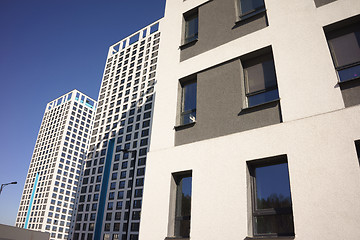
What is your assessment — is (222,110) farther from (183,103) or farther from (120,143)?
(120,143)

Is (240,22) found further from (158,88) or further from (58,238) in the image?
(58,238)

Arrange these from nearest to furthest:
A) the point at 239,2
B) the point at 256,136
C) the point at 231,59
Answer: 1. the point at 256,136
2. the point at 231,59
3. the point at 239,2

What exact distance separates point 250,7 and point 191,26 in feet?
7.47

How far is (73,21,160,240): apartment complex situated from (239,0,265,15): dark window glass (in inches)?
2355

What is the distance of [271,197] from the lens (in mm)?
5566

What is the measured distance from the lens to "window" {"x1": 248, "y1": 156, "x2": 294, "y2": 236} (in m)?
5.20

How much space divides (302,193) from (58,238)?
11833cm

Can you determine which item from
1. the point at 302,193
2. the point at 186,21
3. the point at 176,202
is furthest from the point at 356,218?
the point at 186,21

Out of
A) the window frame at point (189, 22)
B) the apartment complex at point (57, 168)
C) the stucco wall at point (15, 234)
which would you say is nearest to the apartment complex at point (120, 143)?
the apartment complex at point (57, 168)

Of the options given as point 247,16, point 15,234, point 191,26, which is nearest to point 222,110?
point 247,16

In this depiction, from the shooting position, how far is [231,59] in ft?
24.5

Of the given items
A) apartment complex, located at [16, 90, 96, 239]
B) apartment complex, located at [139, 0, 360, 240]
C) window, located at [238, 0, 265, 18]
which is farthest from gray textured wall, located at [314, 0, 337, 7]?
apartment complex, located at [16, 90, 96, 239]

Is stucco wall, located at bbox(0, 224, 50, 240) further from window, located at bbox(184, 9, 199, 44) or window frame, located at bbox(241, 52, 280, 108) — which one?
window frame, located at bbox(241, 52, 280, 108)

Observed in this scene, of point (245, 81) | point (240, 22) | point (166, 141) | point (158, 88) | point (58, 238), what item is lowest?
point (58, 238)
